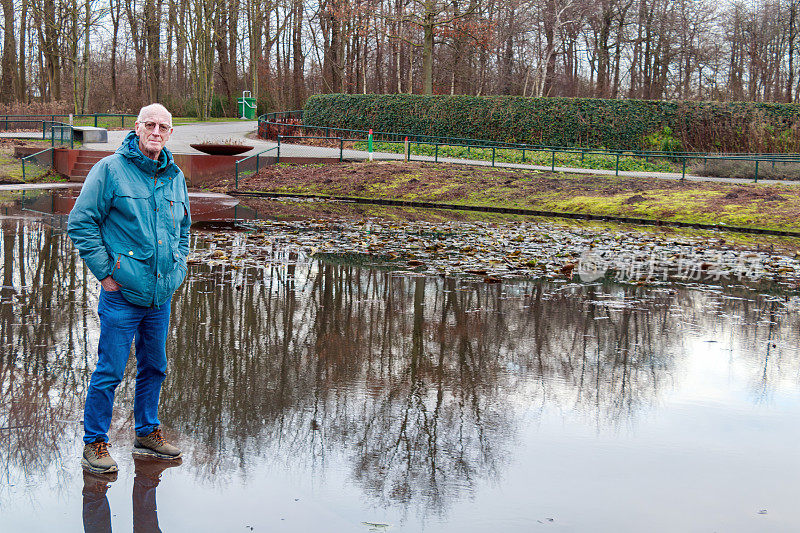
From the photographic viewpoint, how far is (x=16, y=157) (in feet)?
98.7

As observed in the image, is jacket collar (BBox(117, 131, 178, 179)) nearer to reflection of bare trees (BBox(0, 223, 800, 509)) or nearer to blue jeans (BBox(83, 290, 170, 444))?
blue jeans (BBox(83, 290, 170, 444))

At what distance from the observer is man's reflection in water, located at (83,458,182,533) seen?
4.20m

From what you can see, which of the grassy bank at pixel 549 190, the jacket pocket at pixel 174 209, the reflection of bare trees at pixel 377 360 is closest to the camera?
the jacket pocket at pixel 174 209

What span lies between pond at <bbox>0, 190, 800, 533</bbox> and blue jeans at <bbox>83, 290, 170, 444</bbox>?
0.84 ft

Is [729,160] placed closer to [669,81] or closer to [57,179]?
[57,179]

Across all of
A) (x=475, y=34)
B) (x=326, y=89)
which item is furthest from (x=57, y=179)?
(x=326, y=89)

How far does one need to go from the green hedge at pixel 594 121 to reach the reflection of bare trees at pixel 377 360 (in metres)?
26.5

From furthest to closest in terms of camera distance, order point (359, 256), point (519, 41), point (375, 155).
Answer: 1. point (519, 41)
2. point (375, 155)
3. point (359, 256)

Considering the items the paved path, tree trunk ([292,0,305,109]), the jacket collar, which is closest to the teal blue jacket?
the jacket collar

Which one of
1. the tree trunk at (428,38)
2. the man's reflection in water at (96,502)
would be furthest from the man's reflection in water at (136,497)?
the tree trunk at (428,38)

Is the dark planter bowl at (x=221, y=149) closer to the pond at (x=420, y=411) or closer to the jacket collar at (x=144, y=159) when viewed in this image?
the pond at (x=420, y=411)

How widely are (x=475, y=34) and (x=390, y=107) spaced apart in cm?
571

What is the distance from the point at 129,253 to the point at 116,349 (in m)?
0.55

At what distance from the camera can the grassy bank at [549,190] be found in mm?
21969
